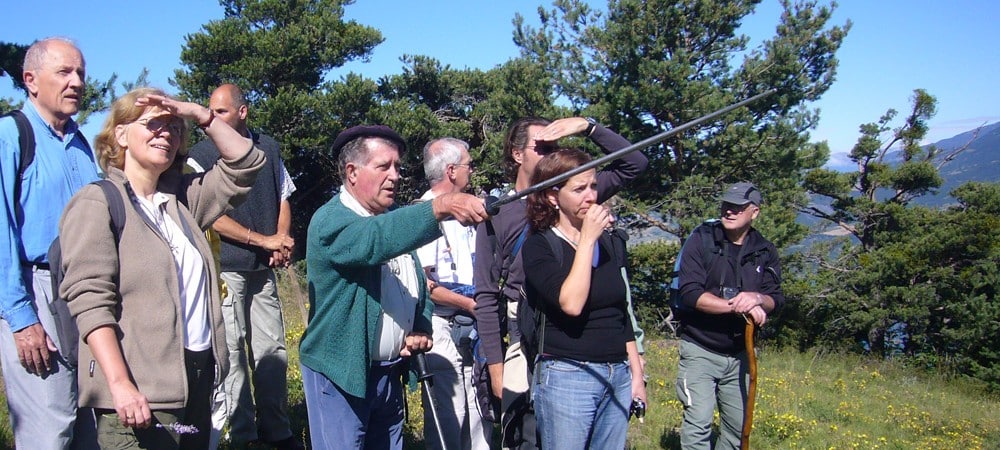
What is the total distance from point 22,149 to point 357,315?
1.52 meters

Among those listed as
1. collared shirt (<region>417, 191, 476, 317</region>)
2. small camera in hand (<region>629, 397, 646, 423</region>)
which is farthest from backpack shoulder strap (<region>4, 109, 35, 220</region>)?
small camera in hand (<region>629, 397, 646, 423</region>)

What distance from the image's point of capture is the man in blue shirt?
290cm

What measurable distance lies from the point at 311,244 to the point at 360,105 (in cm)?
1841

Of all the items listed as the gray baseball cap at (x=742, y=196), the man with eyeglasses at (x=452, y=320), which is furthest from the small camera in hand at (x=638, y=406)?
the gray baseball cap at (x=742, y=196)

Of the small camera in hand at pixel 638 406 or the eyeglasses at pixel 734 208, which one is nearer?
the small camera in hand at pixel 638 406

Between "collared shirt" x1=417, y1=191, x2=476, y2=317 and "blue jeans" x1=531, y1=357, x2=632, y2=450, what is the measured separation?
1160 millimetres

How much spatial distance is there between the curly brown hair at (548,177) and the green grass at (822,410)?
243 cm

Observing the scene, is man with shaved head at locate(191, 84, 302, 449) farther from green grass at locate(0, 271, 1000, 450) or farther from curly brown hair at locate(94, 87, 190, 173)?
curly brown hair at locate(94, 87, 190, 173)

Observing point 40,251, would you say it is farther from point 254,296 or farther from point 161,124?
point 254,296

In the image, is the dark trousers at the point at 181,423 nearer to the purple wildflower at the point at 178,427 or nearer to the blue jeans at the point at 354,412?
the purple wildflower at the point at 178,427

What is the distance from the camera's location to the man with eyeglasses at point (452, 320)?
4.18 meters

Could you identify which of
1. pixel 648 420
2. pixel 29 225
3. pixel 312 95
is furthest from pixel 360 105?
pixel 29 225

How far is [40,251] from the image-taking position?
303cm

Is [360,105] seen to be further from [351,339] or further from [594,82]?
[351,339]
